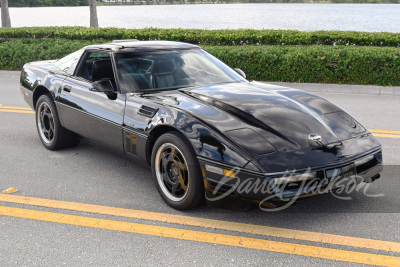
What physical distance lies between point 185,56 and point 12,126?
3482 mm

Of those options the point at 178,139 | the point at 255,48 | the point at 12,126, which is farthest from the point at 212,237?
the point at 255,48

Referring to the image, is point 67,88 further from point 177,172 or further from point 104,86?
point 177,172

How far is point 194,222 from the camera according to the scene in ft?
12.9

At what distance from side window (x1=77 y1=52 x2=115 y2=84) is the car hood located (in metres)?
1.06

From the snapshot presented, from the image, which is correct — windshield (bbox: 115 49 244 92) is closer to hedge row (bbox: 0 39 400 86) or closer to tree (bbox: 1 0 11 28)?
hedge row (bbox: 0 39 400 86)

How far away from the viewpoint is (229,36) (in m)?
14.1

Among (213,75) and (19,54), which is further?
(19,54)

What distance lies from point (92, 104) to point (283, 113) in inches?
81.7

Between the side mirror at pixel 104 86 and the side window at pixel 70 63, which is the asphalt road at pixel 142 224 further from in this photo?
the side window at pixel 70 63

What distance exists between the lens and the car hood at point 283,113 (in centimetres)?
389

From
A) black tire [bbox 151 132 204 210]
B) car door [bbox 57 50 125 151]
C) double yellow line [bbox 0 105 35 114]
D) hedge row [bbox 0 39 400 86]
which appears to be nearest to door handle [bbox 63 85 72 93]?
car door [bbox 57 50 125 151]

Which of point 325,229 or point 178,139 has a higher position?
point 178,139

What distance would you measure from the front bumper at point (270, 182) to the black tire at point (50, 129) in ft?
8.73

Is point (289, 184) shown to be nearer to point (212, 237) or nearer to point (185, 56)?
point (212, 237)
